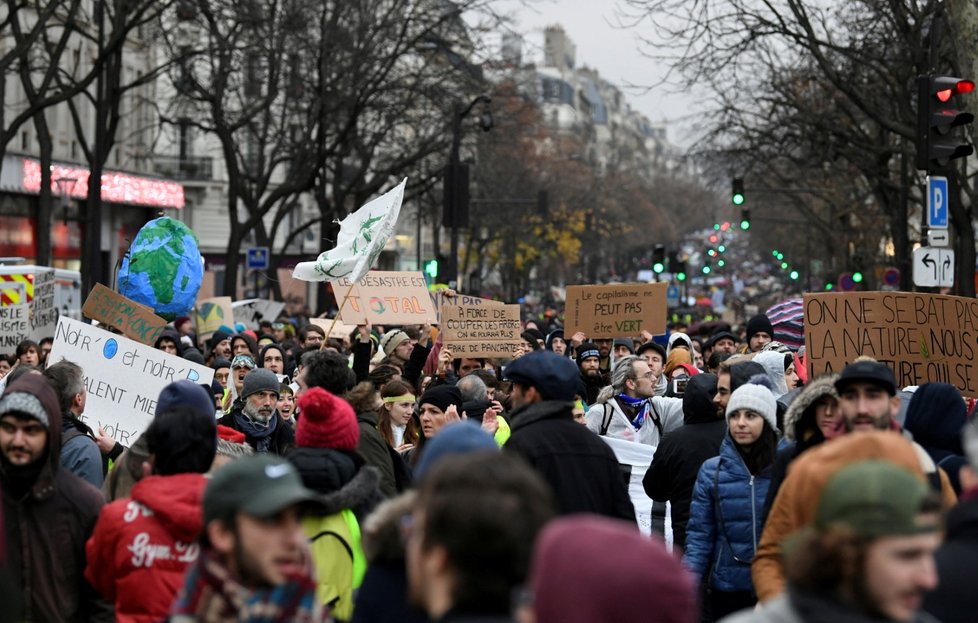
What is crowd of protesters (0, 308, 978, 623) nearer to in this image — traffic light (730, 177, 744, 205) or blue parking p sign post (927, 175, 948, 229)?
blue parking p sign post (927, 175, 948, 229)

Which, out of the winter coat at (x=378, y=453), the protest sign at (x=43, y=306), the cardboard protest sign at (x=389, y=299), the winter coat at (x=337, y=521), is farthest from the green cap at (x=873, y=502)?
the protest sign at (x=43, y=306)

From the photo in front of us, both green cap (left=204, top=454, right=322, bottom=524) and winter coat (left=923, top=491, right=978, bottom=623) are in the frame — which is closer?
green cap (left=204, top=454, right=322, bottom=524)

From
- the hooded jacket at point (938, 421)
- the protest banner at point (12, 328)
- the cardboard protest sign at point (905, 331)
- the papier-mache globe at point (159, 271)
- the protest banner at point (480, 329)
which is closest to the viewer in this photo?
the hooded jacket at point (938, 421)

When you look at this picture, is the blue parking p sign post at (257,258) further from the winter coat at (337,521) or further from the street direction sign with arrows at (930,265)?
the winter coat at (337,521)

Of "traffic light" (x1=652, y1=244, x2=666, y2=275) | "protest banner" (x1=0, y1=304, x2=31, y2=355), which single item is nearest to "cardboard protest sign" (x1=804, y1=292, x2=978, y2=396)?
"protest banner" (x1=0, y1=304, x2=31, y2=355)

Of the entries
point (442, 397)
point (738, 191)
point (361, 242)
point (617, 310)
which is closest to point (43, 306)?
point (617, 310)

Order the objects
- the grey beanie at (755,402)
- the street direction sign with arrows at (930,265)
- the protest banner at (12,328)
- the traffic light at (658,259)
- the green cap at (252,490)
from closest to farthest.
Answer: the green cap at (252,490) → the grey beanie at (755,402) → the street direction sign with arrows at (930,265) → the protest banner at (12,328) → the traffic light at (658,259)

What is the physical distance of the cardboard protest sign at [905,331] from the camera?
1070cm

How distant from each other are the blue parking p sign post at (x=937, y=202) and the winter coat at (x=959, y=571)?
443 inches

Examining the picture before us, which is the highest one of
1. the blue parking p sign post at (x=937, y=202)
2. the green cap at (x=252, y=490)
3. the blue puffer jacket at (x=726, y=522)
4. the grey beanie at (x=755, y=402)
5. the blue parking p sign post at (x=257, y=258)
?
the blue parking p sign post at (x=257, y=258)

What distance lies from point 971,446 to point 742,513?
289cm

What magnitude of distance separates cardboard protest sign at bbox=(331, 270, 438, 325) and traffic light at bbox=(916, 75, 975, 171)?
4.67 m

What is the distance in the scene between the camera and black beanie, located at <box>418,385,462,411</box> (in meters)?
8.70

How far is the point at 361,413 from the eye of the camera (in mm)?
8016
